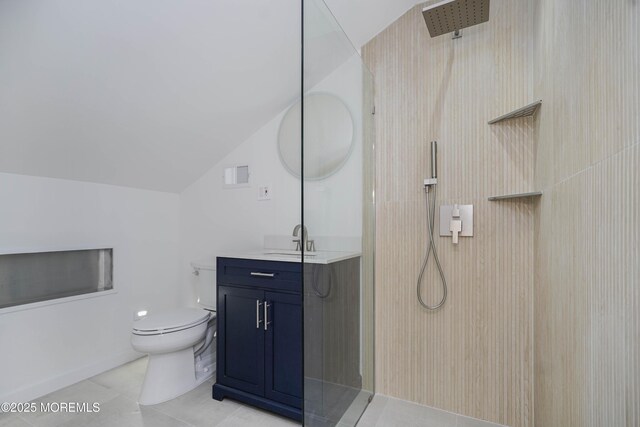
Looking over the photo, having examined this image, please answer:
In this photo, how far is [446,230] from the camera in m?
1.66

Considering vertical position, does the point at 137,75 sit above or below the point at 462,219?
above

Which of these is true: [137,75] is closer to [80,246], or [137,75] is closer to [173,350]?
[80,246]

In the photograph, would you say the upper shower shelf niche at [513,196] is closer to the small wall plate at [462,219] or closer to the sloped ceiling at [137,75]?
the small wall plate at [462,219]

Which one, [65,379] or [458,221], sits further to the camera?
[65,379]

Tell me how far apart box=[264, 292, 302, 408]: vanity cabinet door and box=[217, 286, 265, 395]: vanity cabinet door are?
0.05 metres

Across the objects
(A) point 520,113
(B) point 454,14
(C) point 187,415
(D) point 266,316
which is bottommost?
(C) point 187,415

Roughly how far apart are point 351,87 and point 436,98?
52 centimetres

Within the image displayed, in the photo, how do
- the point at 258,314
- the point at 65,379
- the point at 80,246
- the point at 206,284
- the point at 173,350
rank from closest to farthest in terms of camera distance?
the point at 258,314
the point at 173,350
the point at 65,379
the point at 80,246
the point at 206,284

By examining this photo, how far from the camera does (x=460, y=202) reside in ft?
5.37

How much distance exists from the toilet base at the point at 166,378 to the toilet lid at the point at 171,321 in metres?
0.21

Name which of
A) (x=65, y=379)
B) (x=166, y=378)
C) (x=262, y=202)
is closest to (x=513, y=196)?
(x=262, y=202)

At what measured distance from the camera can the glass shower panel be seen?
3.86 ft

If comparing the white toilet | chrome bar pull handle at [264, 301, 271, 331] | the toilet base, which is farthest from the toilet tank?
chrome bar pull handle at [264, 301, 271, 331]

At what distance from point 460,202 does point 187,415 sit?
1974mm
